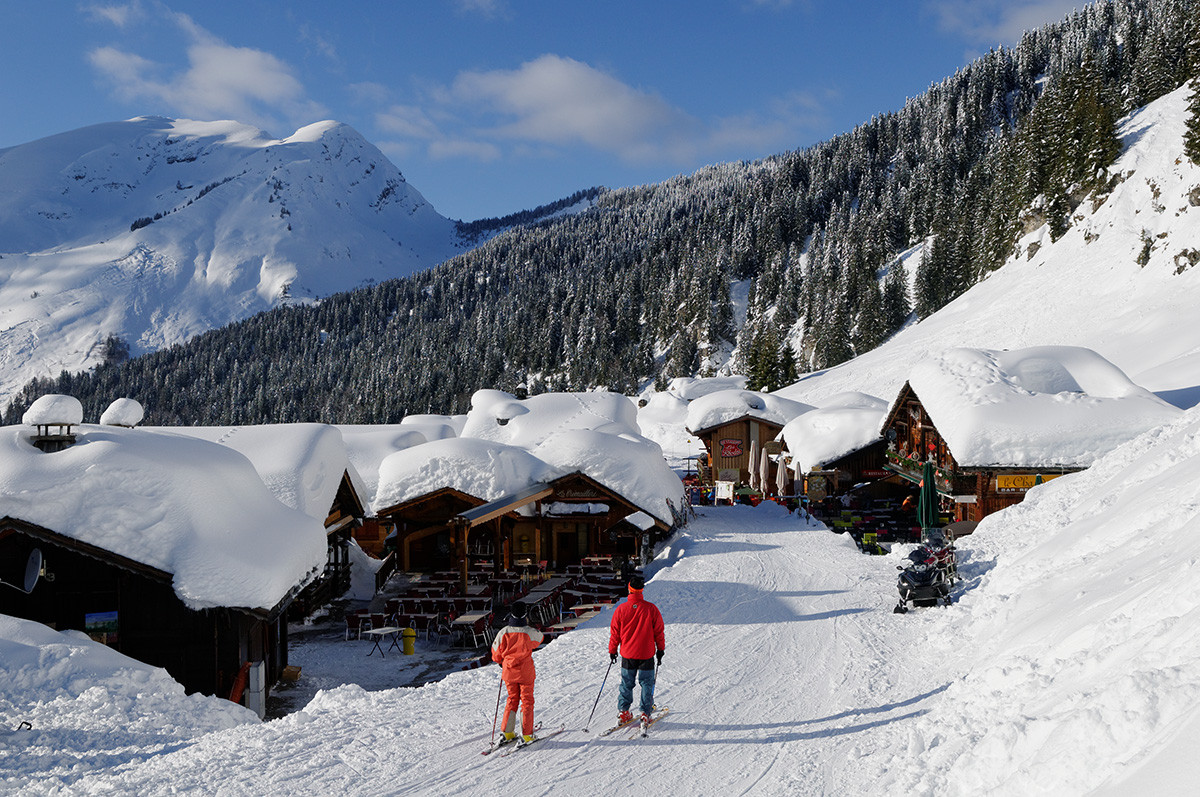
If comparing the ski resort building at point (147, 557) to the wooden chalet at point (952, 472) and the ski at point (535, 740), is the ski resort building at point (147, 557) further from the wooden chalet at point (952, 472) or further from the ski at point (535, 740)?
the wooden chalet at point (952, 472)

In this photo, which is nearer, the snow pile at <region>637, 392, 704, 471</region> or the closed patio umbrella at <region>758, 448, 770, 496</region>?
the closed patio umbrella at <region>758, 448, 770, 496</region>

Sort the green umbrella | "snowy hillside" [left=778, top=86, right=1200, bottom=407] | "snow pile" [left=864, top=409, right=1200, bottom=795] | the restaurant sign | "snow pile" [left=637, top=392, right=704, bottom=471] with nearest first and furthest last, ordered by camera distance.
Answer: "snow pile" [left=864, top=409, right=1200, bottom=795] < the green umbrella < "snowy hillside" [left=778, top=86, right=1200, bottom=407] < the restaurant sign < "snow pile" [left=637, top=392, right=704, bottom=471]

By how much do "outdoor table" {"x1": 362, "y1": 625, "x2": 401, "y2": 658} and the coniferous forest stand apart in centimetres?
5218

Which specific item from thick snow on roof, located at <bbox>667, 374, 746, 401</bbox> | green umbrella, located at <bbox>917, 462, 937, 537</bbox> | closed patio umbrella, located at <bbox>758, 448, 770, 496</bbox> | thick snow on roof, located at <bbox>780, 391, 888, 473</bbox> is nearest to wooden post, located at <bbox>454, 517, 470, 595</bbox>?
green umbrella, located at <bbox>917, 462, 937, 537</bbox>

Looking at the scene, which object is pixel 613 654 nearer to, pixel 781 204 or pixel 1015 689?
pixel 1015 689

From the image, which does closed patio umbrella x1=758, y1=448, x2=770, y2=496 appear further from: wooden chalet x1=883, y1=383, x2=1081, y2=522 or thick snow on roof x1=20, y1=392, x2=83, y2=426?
thick snow on roof x1=20, y1=392, x2=83, y2=426

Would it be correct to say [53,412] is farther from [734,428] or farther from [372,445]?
[734,428]

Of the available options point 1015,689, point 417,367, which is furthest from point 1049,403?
point 417,367

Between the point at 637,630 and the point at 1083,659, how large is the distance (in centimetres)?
425

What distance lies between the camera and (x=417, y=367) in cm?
13088

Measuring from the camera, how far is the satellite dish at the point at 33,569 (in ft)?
42.4

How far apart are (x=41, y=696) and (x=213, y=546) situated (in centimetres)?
329

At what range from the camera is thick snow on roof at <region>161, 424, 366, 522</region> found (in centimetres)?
1862

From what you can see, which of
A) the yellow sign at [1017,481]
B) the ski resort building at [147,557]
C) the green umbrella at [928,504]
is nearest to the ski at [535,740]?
the ski resort building at [147,557]
